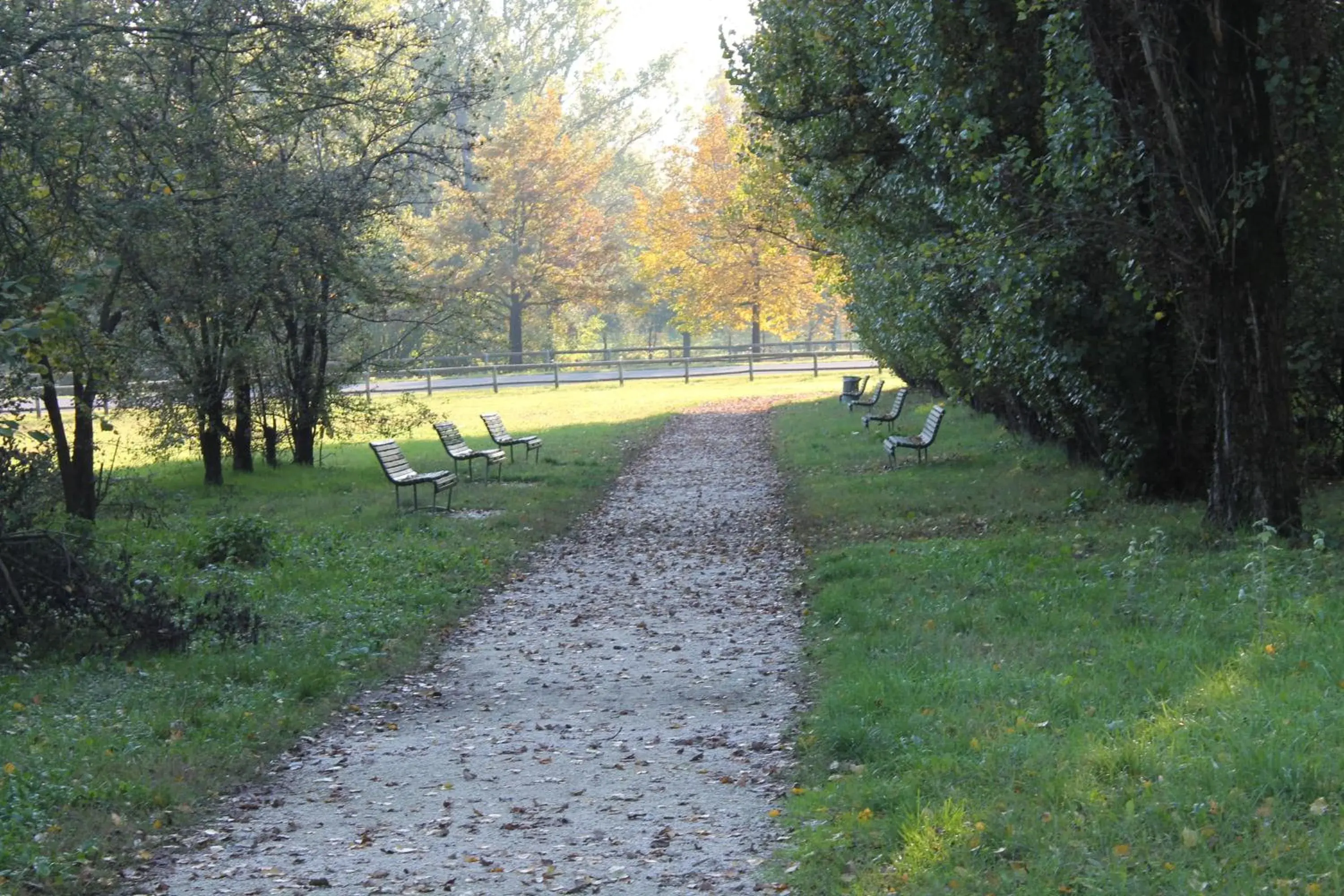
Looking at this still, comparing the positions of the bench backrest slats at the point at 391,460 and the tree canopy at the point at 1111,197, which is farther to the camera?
the bench backrest slats at the point at 391,460

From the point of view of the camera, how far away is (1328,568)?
30.5 ft

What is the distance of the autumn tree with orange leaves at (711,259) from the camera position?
5162 cm

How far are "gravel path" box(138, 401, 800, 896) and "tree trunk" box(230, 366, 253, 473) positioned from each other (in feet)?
30.2

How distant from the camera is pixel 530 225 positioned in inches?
2249

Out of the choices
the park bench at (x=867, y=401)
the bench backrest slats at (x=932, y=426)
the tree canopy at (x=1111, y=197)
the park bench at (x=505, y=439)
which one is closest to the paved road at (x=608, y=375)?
the park bench at (x=867, y=401)

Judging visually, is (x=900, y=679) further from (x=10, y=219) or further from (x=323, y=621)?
(x=10, y=219)

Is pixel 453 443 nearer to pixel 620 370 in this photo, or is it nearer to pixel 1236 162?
pixel 1236 162

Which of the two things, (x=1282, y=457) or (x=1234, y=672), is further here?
(x=1282, y=457)

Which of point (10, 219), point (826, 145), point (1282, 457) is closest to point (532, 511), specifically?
point (826, 145)

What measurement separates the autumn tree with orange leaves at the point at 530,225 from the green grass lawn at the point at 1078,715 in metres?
44.6

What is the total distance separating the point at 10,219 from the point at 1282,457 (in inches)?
406

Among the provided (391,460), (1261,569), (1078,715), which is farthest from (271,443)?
(1078,715)

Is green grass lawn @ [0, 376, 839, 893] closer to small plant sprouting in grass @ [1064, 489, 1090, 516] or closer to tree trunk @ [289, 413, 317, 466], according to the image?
tree trunk @ [289, 413, 317, 466]

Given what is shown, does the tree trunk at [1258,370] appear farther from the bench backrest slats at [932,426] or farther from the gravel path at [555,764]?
the bench backrest slats at [932,426]
